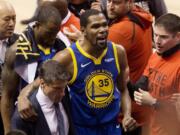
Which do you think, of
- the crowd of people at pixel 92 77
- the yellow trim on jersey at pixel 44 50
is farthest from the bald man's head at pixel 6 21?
the yellow trim on jersey at pixel 44 50

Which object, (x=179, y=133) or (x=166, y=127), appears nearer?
(x=179, y=133)

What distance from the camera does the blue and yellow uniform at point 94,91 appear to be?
5.43m

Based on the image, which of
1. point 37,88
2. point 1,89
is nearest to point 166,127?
point 37,88

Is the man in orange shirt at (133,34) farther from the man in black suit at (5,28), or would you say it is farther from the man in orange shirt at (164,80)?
the man in black suit at (5,28)

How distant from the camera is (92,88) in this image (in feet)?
17.9

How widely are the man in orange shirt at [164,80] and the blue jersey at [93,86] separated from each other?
9.2 inches

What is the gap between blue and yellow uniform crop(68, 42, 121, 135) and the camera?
17.8ft

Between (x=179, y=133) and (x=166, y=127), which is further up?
(x=179, y=133)

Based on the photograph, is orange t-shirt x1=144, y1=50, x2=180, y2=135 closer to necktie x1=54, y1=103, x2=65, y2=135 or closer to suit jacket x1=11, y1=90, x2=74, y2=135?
necktie x1=54, y1=103, x2=65, y2=135

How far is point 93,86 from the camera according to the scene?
17.9 feet

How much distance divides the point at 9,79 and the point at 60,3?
919 mm

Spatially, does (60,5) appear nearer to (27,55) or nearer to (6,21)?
(6,21)

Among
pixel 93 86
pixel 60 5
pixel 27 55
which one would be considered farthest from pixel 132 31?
pixel 27 55

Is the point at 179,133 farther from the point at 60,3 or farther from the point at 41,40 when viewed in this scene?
the point at 60,3
